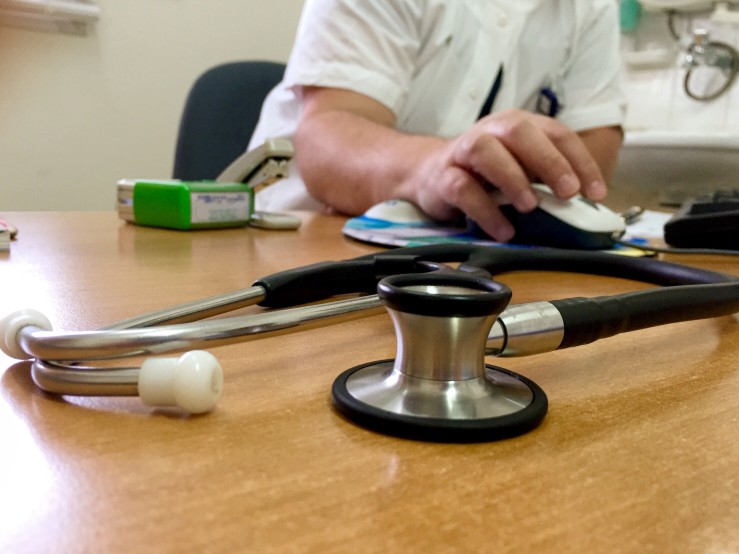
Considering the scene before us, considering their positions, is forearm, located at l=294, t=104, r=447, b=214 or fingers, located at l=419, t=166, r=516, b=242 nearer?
fingers, located at l=419, t=166, r=516, b=242

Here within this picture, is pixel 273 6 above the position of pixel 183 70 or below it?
above

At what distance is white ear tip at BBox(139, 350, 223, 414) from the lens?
0.18 meters

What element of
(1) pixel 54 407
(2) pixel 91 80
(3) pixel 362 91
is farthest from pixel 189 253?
(2) pixel 91 80

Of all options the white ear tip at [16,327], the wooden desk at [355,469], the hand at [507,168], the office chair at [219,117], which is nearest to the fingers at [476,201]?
the hand at [507,168]

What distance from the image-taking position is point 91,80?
1.57 metres

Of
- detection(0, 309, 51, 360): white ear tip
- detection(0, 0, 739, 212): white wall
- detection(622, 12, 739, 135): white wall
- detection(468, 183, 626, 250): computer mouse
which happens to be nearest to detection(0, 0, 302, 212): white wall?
detection(0, 0, 739, 212): white wall

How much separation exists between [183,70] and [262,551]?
5.72 ft

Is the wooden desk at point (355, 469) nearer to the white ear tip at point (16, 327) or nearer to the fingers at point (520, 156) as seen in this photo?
the white ear tip at point (16, 327)

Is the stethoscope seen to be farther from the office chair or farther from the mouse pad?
the office chair

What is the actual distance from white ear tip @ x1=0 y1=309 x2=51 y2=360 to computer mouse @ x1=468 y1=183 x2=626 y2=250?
42 centimetres

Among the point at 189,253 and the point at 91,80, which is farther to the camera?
the point at 91,80

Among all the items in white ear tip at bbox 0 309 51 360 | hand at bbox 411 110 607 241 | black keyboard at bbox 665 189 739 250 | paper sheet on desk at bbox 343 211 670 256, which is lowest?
paper sheet on desk at bbox 343 211 670 256

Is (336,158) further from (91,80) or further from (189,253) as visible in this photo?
(91,80)

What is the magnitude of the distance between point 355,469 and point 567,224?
429 mm
